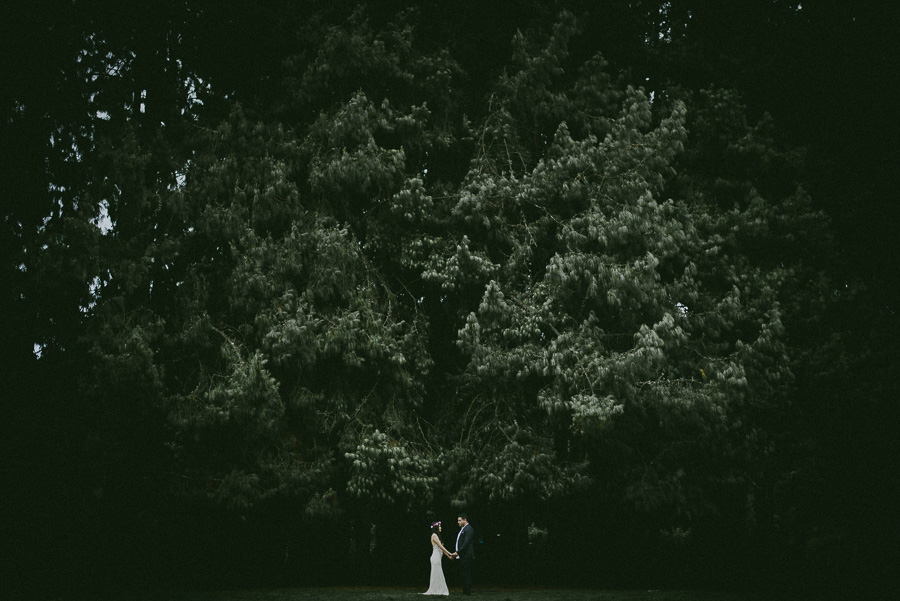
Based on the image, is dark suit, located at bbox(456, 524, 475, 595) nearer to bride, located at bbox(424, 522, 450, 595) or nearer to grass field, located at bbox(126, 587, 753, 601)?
grass field, located at bbox(126, 587, 753, 601)

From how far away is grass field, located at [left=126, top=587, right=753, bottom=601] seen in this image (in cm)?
1380

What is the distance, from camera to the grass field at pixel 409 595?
45.3 ft

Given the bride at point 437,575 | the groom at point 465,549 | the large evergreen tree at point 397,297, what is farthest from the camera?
the bride at point 437,575

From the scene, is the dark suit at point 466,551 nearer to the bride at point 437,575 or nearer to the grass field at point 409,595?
the grass field at point 409,595

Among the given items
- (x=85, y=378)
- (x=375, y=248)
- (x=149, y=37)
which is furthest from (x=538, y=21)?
(x=85, y=378)

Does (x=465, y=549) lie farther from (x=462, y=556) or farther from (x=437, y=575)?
(x=437, y=575)

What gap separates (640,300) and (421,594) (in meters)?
6.10

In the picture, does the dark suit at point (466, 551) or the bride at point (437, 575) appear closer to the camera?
the dark suit at point (466, 551)

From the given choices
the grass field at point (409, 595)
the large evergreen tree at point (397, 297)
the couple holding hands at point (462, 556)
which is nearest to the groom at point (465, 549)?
the couple holding hands at point (462, 556)

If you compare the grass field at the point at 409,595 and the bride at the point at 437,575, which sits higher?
the bride at the point at 437,575

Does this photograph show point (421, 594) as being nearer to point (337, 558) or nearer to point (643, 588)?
point (337, 558)

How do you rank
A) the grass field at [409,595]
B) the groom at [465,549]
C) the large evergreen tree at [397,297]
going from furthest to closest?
the groom at [465,549] → the large evergreen tree at [397,297] → the grass field at [409,595]

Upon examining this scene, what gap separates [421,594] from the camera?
15180 mm

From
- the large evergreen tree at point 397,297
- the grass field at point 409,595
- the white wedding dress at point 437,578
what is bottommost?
the grass field at point 409,595
